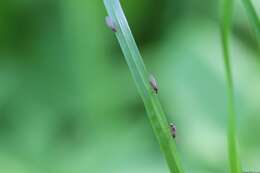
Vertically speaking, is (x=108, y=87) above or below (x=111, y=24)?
above

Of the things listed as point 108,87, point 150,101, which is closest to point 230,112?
point 150,101

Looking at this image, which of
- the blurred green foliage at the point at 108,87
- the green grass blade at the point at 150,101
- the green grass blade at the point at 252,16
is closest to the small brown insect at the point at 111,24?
the green grass blade at the point at 150,101

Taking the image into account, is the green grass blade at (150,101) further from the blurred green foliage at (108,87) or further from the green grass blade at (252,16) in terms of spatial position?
the blurred green foliage at (108,87)

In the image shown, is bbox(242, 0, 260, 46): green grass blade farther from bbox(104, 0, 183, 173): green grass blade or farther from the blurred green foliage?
the blurred green foliage

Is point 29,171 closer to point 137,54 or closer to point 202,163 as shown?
point 202,163

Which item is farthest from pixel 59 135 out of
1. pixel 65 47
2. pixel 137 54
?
pixel 137 54

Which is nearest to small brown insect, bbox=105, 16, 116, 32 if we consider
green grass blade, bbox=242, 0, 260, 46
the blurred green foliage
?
green grass blade, bbox=242, 0, 260, 46

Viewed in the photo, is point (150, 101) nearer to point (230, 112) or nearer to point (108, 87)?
point (230, 112)

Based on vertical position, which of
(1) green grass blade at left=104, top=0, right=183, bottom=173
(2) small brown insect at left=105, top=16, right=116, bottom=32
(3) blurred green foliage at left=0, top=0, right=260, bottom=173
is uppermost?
(3) blurred green foliage at left=0, top=0, right=260, bottom=173
